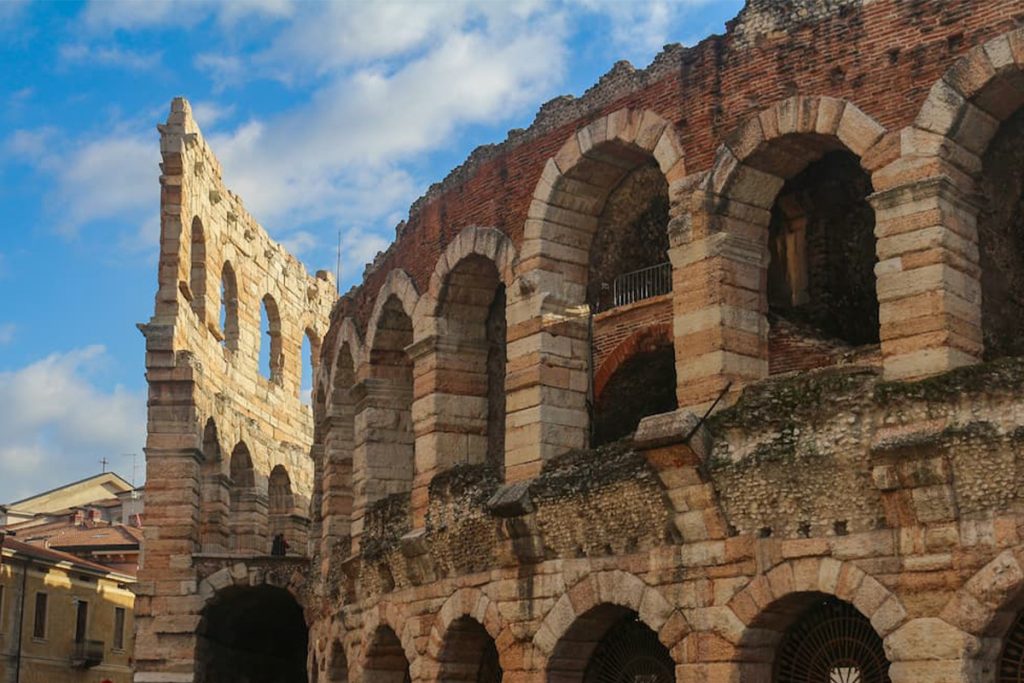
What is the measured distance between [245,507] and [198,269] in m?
4.72

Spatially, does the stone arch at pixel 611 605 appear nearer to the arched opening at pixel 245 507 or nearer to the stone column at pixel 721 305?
the stone column at pixel 721 305

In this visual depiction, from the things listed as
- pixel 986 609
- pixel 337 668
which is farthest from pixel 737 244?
pixel 337 668

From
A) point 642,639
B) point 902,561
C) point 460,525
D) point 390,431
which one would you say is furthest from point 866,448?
point 390,431

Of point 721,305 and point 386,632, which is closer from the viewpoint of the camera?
point 721,305

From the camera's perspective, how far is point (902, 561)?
12.4 metres

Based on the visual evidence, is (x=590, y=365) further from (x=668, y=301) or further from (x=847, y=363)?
(x=847, y=363)

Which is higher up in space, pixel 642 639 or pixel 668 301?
pixel 668 301

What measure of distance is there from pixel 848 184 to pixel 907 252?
3.05m

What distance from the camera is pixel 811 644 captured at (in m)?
13.6

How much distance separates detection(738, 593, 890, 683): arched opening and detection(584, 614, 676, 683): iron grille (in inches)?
58.3

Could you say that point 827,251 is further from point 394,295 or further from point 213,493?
point 213,493

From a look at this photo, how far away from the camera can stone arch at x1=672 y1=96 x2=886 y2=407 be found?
46.8ft

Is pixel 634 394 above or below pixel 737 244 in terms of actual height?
below

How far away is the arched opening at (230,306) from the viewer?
31266 millimetres
